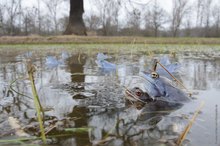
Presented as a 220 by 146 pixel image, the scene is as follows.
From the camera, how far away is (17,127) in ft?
2.45

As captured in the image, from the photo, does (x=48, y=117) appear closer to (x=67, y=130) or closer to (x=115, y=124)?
(x=67, y=130)

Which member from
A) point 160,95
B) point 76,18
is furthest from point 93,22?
point 160,95

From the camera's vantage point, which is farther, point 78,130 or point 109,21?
point 109,21

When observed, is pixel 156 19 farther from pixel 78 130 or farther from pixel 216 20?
pixel 78 130

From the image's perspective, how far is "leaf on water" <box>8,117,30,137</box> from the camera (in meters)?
0.70

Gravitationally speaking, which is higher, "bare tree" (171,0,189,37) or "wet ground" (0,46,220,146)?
"bare tree" (171,0,189,37)

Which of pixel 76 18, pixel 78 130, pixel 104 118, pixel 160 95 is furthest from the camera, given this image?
pixel 76 18

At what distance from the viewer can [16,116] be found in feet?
2.82

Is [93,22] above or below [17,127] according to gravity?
above

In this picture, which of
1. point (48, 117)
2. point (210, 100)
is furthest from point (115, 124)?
point (210, 100)

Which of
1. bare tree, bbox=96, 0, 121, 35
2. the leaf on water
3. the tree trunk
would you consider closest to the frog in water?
the leaf on water

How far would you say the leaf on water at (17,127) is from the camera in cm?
70

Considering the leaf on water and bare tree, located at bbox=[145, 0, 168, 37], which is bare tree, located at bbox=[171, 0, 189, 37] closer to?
bare tree, located at bbox=[145, 0, 168, 37]

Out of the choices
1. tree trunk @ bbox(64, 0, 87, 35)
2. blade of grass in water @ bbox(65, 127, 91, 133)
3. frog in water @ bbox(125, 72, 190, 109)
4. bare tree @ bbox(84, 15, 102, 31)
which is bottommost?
blade of grass in water @ bbox(65, 127, 91, 133)
